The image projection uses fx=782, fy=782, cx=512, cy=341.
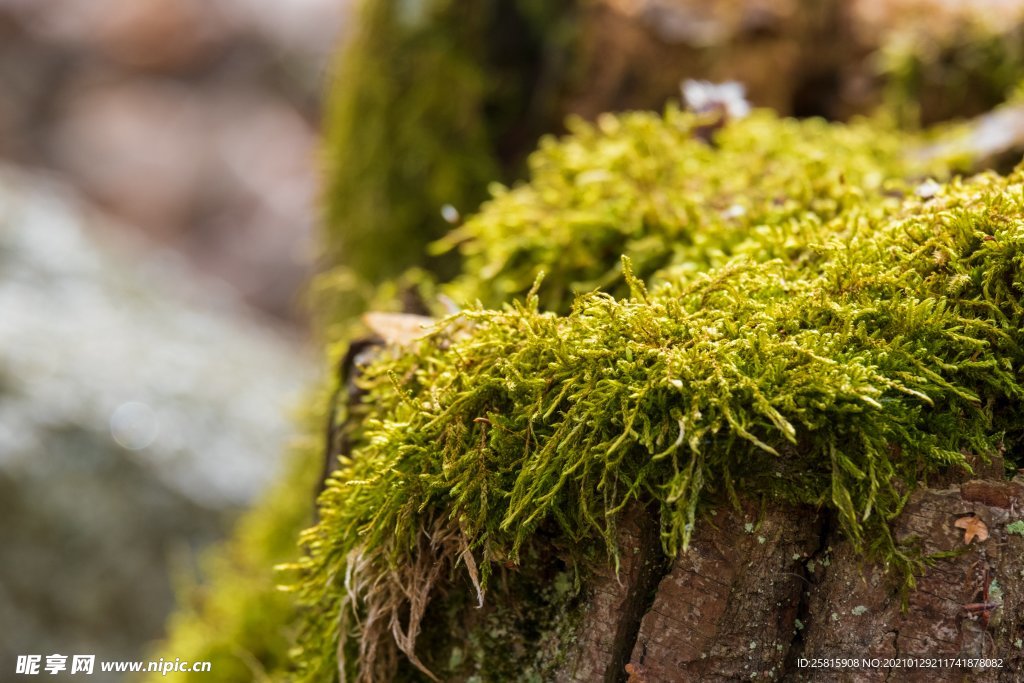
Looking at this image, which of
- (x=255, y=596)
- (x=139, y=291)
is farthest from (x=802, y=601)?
(x=139, y=291)

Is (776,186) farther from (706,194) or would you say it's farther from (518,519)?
Result: (518,519)

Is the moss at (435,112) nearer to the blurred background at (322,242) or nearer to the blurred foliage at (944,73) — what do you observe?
the blurred background at (322,242)

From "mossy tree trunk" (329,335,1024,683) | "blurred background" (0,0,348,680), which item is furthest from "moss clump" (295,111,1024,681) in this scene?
"blurred background" (0,0,348,680)

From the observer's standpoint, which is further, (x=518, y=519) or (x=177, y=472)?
(x=177, y=472)

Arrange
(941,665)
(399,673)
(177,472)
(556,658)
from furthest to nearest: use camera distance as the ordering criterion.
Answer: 1. (177,472)
2. (399,673)
3. (556,658)
4. (941,665)

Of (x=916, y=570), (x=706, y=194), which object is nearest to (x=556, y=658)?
(x=916, y=570)

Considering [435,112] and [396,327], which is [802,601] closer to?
[396,327]
